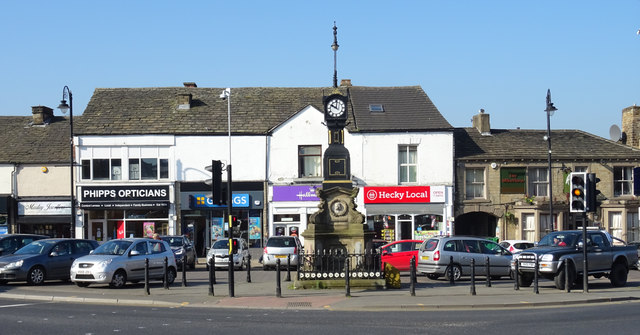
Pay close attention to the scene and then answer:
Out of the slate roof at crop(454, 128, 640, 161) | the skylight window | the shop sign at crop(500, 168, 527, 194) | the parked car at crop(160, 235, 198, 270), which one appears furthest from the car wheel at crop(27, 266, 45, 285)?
the shop sign at crop(500, 168, 527, 194)

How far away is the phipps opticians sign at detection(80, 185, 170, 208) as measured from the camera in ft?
131

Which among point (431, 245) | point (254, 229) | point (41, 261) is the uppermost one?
point (431, 245)

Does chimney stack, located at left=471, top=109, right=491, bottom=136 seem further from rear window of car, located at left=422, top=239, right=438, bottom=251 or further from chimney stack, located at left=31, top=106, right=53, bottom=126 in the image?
chimney stack, located at left=31, top=106, right=53, bottom=126

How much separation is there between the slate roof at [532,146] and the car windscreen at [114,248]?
2282 cm

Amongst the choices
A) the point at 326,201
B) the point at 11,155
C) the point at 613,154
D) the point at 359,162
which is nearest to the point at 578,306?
the point at 326,201

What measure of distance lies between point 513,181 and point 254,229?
569 inches

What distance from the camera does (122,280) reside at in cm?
2211

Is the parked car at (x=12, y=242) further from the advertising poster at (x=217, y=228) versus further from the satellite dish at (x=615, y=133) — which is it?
the satellite dish at (x=615, y=133)

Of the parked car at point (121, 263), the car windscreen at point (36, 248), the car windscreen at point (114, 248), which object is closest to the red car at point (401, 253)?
the parked car at point (121, 263)

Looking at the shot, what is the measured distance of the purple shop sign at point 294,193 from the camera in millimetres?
40219

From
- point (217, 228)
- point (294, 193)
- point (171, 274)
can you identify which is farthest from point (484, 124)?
point (171, 274)

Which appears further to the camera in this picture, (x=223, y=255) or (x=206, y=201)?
(x=206, y=201)

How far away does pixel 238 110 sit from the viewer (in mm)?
42438

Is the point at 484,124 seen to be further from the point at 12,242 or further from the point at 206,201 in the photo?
the point at 12,242
